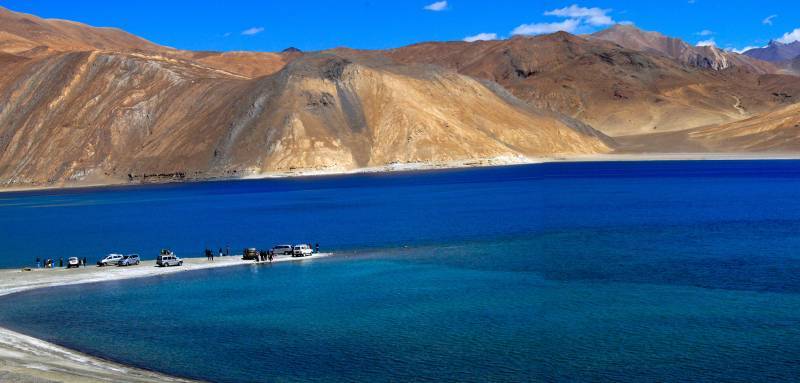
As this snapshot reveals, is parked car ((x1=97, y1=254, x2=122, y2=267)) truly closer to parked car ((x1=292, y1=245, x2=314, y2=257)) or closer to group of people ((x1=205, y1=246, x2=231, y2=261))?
group of people ((x1=205, y1=246, x2=231, y2=261))

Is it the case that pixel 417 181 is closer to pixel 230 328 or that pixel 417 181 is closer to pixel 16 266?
pixel 16 266

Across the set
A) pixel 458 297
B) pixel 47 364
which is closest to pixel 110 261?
pixel 458 297

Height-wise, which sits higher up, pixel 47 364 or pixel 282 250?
pixel 282 250

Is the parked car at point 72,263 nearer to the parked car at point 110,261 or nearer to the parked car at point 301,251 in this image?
the parked car at point 110,261

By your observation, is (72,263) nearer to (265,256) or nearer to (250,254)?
(250,254)

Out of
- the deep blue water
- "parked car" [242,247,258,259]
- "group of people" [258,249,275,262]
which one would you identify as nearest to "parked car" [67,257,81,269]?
the deep blue water

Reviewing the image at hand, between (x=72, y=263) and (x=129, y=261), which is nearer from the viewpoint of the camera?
(x=129, y=261)

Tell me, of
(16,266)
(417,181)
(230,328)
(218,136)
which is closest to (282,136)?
(218,136)
